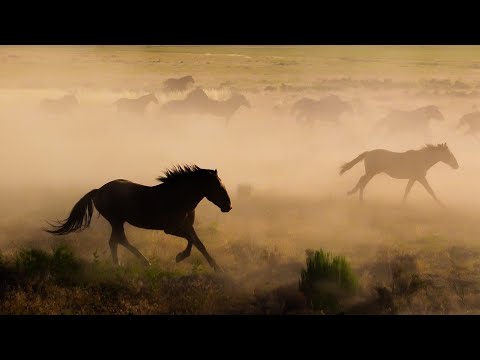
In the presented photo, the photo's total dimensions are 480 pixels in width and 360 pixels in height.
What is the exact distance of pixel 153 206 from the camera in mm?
8406

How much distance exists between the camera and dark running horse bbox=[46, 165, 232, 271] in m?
8.28

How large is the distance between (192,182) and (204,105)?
2.57 m

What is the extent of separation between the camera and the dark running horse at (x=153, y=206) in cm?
828

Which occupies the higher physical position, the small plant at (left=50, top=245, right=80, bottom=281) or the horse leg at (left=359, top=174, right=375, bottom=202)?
the horse leg at (left=359, top=174, right=375, bottom=202)

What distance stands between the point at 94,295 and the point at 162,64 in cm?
438

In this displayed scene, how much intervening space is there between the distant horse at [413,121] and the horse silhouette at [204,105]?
9.36 ft

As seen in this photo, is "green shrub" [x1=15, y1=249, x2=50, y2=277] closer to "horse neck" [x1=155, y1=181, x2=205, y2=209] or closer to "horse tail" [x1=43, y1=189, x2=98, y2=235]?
"horse tail" [x1=43, y1=189, x2=98, y2=235]

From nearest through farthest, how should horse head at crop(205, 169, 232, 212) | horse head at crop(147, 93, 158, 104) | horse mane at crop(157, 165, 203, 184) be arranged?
horse head at crop(205, 169, 232, 212)
horse mane at crop(157, 165, 203, 184)
horse head at crop(147, 93, 158, 104)

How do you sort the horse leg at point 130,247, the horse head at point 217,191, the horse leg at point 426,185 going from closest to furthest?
the horse head at point 217,191 < the horse leg at point 130,247 < the horse leg at point 426,185

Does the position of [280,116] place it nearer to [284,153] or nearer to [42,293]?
[284,153]

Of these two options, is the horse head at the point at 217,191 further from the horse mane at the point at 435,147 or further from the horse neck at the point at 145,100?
the horse mane at the point at 435,147

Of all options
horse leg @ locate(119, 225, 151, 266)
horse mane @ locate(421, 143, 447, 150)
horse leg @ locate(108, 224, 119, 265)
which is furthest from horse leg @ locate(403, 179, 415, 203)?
horse leg @ locate(108, 224, 119, 265)

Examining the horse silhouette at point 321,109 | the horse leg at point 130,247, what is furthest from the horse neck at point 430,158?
the horse leg at point 130,247

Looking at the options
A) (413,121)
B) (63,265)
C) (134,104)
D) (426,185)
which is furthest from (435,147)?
(63,265)
